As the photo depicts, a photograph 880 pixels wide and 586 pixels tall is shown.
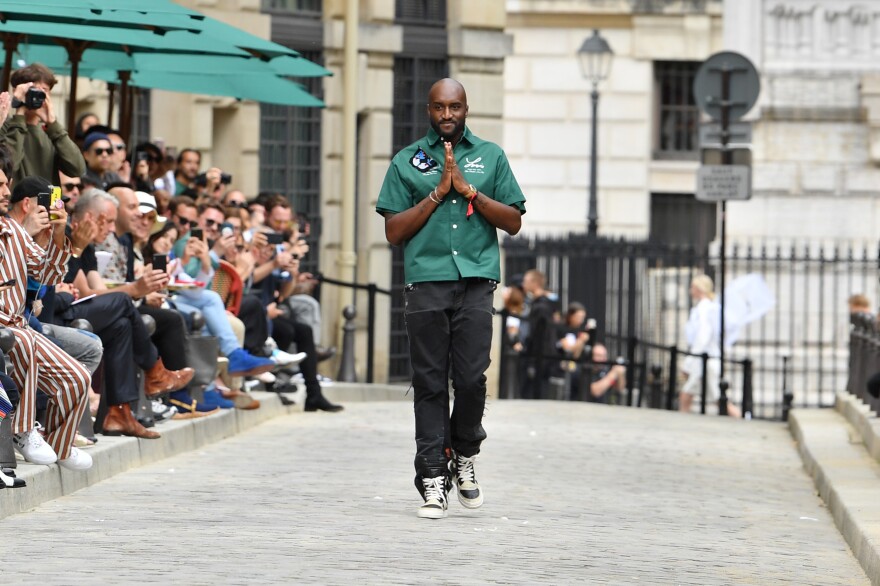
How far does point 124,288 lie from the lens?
13438mm

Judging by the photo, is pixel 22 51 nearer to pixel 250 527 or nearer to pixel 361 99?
pixel 361 99

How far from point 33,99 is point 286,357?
401cm

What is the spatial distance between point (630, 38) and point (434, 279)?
29469 millimetres

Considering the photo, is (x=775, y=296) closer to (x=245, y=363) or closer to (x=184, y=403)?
(x=245, y=363)

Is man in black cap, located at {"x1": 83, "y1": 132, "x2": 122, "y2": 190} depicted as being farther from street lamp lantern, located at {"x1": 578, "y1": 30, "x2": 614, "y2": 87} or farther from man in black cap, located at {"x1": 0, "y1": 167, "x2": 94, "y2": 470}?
street lamp lantern, located at {"x1": 578, "y1": 30, "x2": 614, "y2": 87}

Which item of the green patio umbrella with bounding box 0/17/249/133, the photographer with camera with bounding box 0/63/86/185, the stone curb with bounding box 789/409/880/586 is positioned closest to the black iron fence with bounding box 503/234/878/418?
the stone curb with bounding box 789/409/880/586

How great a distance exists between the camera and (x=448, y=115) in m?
11.0

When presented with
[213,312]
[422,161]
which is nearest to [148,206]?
[213,312]

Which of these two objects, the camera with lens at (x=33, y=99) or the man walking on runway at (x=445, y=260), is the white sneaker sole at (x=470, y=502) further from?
the camera with lens at (x=33, y=99)

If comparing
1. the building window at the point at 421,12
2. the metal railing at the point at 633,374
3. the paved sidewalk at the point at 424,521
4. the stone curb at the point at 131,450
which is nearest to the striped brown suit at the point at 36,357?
the stone curb at the point at 131,450

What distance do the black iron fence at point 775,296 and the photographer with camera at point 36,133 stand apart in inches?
382

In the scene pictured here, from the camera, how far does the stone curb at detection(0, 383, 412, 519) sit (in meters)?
11.1

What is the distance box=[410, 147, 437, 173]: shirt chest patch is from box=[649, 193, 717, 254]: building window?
28.9m

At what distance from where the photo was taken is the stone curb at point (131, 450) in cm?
1115
